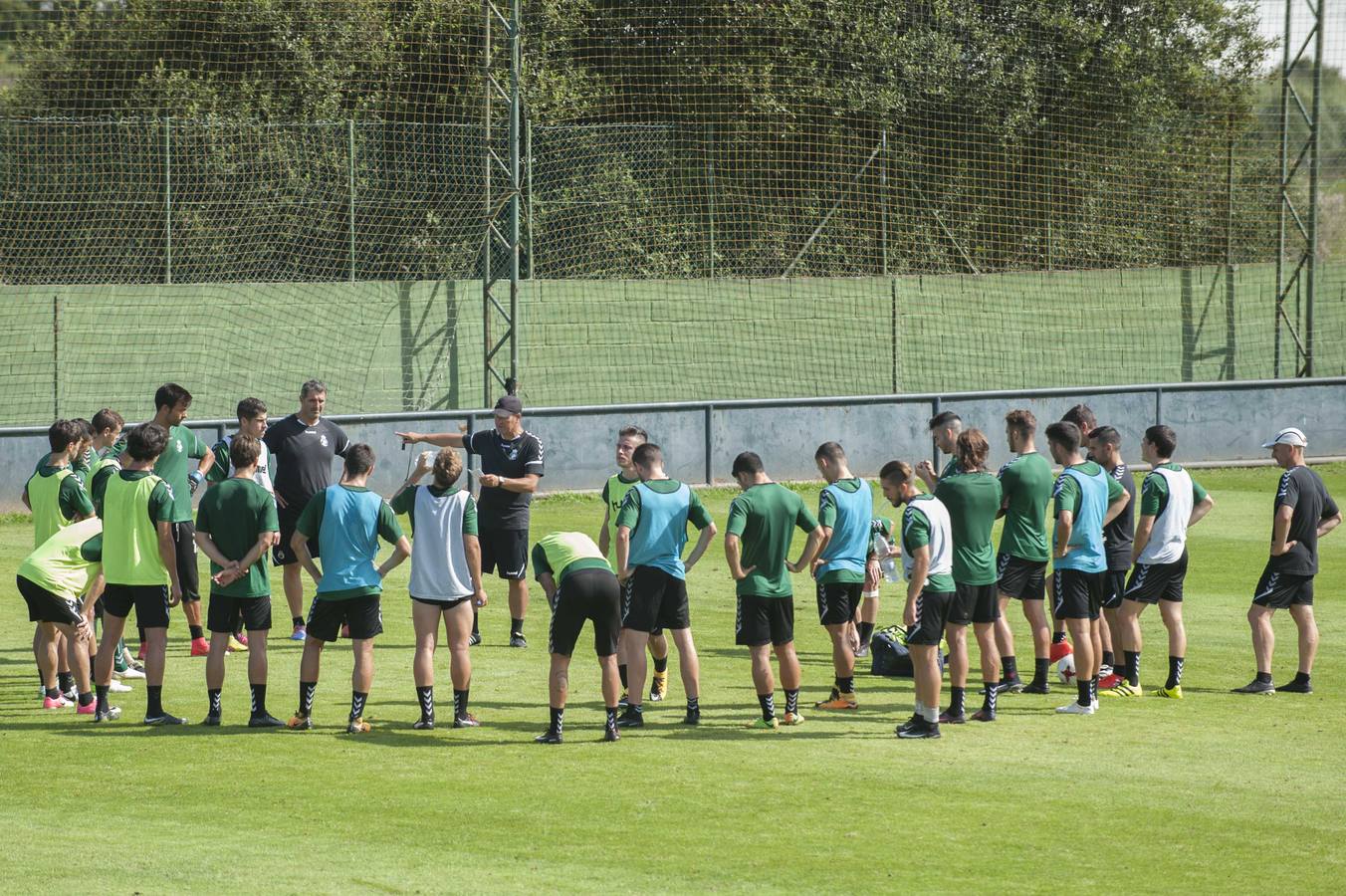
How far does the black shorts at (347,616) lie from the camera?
9906 millimetres

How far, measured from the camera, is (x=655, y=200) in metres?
28.3

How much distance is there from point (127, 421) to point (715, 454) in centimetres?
895

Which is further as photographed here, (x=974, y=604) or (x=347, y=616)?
(x=974, y=604)

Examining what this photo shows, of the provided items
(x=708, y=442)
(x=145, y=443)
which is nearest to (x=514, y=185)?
(x=708, y=442)

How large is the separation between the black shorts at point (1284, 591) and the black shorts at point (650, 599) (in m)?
4.52

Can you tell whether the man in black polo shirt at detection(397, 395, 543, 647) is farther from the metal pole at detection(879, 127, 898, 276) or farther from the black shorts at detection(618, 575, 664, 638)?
the metal pole at detection(879, 127, 898, 276)

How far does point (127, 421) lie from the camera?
2417cm

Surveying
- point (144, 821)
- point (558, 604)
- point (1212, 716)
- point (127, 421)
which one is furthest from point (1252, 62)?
point (144, 821)

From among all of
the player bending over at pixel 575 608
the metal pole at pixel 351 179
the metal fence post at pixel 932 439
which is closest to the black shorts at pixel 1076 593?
the player bending over at pixel 575 608

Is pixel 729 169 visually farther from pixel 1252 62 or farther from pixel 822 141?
pixel 1252 62

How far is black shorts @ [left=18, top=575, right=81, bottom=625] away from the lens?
1006cm

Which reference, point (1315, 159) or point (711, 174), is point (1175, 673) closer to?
point (711, 174)

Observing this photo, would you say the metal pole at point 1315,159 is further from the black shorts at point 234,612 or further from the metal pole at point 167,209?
the black shorts at point 234,612

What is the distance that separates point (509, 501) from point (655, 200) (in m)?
15.7
